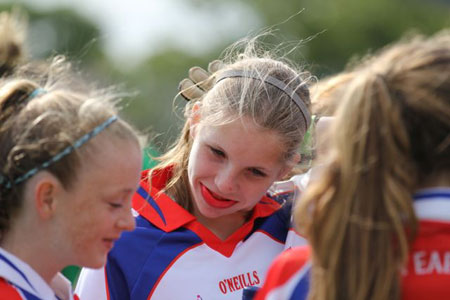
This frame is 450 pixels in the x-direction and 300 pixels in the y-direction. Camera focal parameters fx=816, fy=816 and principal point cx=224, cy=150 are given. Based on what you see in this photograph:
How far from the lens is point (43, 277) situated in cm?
254

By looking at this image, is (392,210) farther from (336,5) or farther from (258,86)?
(336,5)

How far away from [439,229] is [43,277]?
1246 millimetres

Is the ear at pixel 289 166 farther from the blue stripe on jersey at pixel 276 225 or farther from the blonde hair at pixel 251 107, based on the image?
the blue stripe on jersey at pixel 276 225

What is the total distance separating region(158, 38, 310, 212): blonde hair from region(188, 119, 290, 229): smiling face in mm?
46

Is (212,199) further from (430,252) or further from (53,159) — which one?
(430,252)

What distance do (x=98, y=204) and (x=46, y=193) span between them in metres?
0.16

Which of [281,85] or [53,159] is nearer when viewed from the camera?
[53,159]

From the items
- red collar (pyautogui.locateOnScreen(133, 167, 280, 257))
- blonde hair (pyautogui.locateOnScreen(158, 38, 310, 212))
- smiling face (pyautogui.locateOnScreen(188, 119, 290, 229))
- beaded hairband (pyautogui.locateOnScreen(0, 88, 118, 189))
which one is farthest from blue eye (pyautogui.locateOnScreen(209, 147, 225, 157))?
beaded hairband (pyautogui.locateOnScreen(0, 88, 118, 189))

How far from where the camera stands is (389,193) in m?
1.94

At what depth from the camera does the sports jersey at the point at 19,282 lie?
93.9 inches

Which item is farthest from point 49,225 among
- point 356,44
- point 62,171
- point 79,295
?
point 356,44

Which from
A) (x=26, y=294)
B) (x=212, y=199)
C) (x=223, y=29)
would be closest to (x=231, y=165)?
(x=212, y=199)

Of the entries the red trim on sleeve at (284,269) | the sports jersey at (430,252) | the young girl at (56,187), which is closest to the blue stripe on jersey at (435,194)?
the sports jersey at (430,252)

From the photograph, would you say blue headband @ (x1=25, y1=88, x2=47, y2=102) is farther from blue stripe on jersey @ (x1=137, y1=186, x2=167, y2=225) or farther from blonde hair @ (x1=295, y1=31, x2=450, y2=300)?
blonde hair @ (x1=295, y1=31, x2=450, y2=300)
